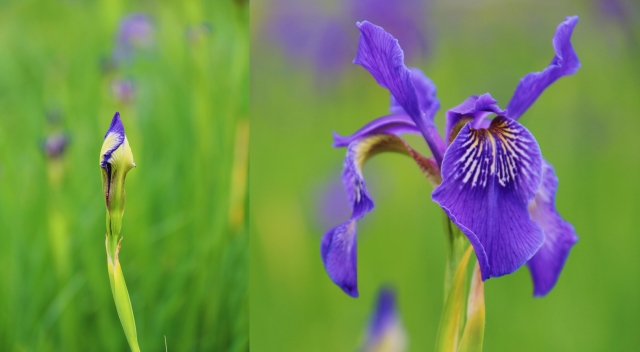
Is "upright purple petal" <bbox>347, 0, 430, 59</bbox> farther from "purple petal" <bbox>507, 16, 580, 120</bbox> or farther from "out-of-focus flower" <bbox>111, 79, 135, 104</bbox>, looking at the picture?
"out-of-focus flower" <bbox>111, 79, 135, 104</bbox>

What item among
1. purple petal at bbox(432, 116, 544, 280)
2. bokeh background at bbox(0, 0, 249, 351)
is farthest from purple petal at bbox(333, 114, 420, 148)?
bokeh background at bbox(0, 0, 249, 351)

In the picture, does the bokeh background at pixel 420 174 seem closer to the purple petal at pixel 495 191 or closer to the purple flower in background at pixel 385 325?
the purple flower in background at pixel 385 325

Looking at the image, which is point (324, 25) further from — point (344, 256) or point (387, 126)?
point (344, 256)

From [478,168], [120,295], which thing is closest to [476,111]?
[478,168]

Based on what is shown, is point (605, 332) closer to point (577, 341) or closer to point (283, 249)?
point (577, 341)

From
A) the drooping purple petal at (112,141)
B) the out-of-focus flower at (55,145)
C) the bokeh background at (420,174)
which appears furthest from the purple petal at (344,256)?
the out-of-focus flower at (55,145)
